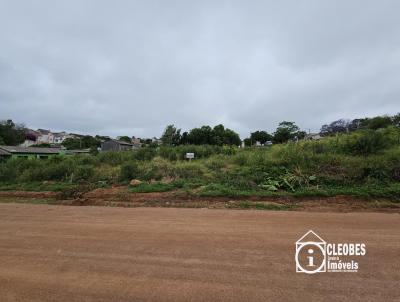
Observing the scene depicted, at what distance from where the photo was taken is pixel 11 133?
5578 cm

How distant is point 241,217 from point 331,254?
248 centimetres

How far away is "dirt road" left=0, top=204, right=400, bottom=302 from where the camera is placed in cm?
278

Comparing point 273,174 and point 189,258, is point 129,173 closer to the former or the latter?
point 273,174

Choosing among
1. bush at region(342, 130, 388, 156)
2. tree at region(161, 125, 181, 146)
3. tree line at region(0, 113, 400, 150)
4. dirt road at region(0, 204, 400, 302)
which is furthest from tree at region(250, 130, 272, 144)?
dirt road at region(0, 204, 400, 302)

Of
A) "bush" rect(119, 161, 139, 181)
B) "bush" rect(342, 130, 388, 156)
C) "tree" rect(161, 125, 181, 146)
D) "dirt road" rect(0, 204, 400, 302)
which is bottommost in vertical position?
"dirt road" rect(0, 204, 400, 302)

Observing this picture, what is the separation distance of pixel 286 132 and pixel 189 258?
66064 mm

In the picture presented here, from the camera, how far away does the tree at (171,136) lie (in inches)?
1971

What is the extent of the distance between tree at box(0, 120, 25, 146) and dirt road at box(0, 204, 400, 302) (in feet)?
205

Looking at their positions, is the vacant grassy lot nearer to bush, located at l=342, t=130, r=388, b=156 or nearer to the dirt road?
bush, located at l=342, t=130, r=388, b=156

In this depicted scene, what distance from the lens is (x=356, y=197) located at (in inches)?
299

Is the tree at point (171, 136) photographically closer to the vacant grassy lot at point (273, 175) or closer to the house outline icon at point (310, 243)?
the vacant grassy lot at point (273, 175)

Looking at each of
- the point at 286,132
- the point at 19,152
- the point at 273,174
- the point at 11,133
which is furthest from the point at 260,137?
the point at 11,133

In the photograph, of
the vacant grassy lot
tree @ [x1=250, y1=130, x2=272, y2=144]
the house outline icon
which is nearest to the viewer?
the house outline icon

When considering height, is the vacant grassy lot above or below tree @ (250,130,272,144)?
below
